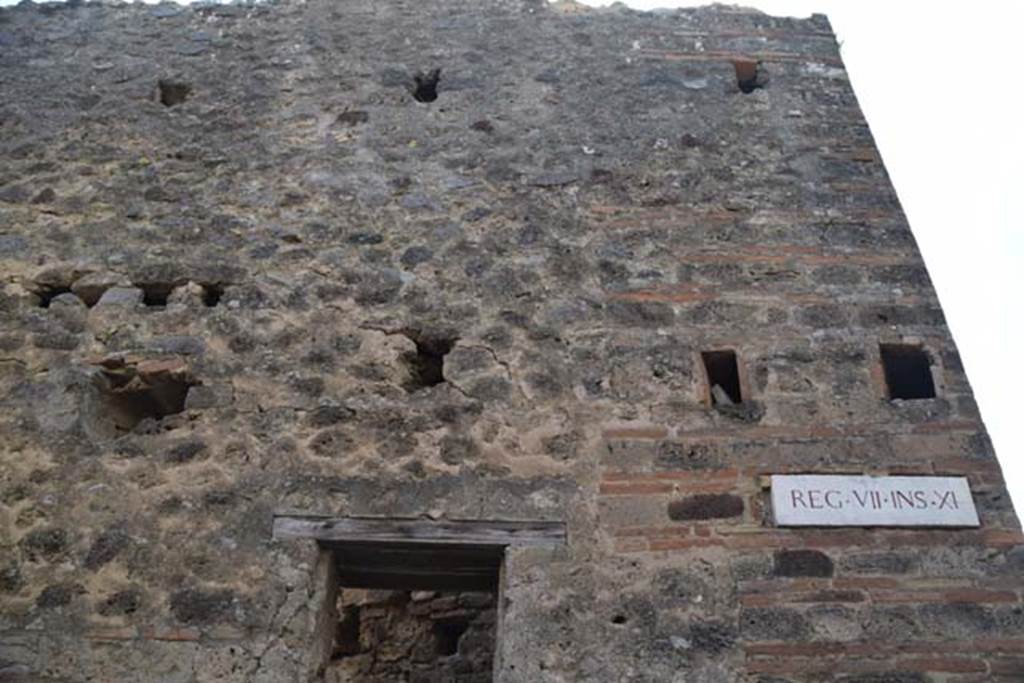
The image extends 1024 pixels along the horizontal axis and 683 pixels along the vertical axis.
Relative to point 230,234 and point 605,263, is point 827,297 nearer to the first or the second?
point 605,263

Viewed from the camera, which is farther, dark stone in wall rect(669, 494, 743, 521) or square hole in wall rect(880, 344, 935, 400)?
square hole in wall rect(880, 344, 935, 400)

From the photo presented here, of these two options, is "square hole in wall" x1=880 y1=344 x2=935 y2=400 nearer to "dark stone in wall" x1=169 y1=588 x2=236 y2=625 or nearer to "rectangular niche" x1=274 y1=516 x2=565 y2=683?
"rectangular niche" x1=274 y1=516 x2=565 y2=683

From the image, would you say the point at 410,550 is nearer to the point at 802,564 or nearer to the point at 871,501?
the point at 802,564

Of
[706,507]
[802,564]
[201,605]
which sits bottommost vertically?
[201,605]

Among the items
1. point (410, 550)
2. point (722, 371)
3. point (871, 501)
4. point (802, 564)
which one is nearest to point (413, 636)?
point (410, 550)

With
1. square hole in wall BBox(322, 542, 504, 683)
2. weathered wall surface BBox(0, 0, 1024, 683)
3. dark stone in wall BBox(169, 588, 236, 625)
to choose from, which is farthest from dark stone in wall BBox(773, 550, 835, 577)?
square hole in wall BBox(322, 542, 504, 683)

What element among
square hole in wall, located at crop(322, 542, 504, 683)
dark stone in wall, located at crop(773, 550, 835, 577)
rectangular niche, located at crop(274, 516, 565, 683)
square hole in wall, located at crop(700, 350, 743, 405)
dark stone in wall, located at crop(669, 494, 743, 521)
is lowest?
dark stone in wall, located at crop(773, 550, 835, 577)

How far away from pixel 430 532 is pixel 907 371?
2.18 meters

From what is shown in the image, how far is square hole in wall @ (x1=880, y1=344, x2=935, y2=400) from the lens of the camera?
485 cm

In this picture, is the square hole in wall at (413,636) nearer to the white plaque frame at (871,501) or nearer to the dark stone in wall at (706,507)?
the dark stone in wall at (706,507)

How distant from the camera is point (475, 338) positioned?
196 inches

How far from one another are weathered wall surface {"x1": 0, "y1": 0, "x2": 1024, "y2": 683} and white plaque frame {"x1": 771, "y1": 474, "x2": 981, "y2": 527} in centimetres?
5

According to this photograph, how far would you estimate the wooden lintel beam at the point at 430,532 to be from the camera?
14.2 feet

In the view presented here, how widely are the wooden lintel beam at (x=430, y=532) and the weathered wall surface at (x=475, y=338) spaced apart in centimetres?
6
